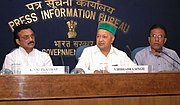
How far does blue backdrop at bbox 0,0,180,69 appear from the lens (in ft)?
12.6

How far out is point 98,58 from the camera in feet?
13.0

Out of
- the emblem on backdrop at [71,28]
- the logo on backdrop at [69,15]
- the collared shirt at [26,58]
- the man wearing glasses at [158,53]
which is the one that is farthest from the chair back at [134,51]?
the collared shirt at [26,58]

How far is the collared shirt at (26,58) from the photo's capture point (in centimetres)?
376

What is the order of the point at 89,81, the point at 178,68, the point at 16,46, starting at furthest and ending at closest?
the point at 178,68, the point at 16,46, the point at 89,81

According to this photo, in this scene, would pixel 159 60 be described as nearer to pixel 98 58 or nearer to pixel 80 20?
pixel 98 58

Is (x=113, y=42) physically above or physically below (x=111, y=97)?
above

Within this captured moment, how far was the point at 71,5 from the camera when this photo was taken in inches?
157

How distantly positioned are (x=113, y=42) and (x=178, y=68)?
0.86 meters

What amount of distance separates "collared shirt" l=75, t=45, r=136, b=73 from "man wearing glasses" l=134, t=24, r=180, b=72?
265 millimetres

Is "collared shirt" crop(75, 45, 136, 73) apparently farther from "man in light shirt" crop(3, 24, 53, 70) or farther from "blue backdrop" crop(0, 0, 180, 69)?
"man in light shirt" crop(3, 24, 53, 70)

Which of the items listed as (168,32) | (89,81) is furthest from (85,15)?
(89,81)

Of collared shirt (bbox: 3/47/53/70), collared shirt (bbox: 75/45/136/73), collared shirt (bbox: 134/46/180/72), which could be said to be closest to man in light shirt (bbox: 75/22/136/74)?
collared shirt (bbox: 75/45/136/73)

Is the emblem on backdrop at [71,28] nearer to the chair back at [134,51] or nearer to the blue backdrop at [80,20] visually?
the blue backdrop at [80,20]

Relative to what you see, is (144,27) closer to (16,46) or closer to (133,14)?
(133,14)
